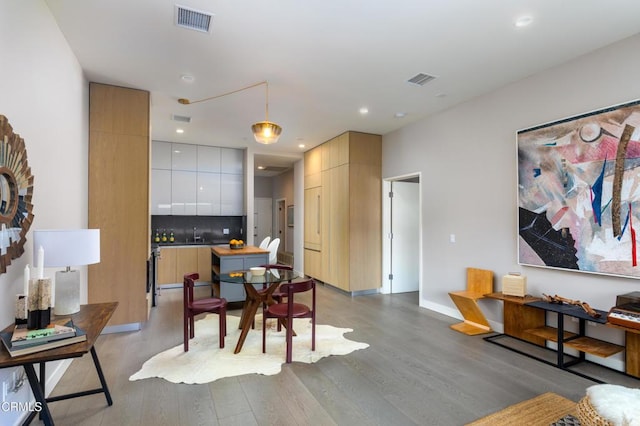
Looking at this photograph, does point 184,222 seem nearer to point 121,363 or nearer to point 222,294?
point 222,294

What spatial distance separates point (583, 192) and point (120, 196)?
16.7ft

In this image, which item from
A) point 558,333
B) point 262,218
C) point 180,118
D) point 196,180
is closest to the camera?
point 558,333

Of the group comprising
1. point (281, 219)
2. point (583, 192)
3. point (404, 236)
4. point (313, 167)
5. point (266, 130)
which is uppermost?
point (313, 167)

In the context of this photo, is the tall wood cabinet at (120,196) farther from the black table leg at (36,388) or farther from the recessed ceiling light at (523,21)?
the recessed ceiling light at (523,21)

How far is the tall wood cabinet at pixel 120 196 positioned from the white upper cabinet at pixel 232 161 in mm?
3184

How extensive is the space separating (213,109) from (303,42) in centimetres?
230

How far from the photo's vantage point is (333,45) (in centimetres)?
307

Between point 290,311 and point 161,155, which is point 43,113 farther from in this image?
point 161,155

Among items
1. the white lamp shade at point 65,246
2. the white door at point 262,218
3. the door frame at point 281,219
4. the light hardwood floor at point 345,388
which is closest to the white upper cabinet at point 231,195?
the door frame at point 281,219

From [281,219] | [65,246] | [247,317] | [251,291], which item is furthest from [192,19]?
[281,219]

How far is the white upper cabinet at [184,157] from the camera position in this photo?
22.6 feet

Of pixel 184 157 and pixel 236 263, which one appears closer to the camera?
pixel 236 263

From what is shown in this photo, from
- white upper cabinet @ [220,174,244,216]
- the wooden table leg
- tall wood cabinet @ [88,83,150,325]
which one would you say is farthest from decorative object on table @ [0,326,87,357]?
white upper cabinet @ [220,174,244,216]

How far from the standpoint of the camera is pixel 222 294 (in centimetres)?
496
